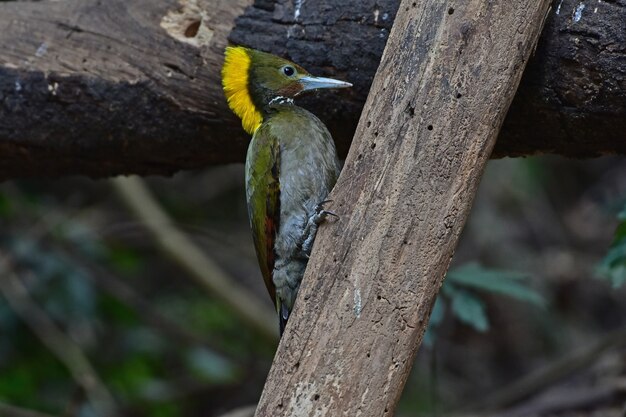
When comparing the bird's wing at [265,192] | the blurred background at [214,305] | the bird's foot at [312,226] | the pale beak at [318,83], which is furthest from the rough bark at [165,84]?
the blurred background at [214,305]

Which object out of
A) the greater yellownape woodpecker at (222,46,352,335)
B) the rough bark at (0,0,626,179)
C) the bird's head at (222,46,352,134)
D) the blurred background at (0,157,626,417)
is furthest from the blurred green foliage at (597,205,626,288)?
the blurred background at (0,157,626,417)

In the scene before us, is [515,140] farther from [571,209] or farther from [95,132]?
[571,209]

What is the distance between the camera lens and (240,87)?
337 centimetres

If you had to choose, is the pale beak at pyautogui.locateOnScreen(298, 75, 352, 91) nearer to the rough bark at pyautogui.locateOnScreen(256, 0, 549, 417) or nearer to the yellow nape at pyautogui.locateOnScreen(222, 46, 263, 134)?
the yellow nape at pyautogui.locateOnScreen(222, 46, 263, 134)

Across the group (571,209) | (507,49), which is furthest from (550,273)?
(507,49)

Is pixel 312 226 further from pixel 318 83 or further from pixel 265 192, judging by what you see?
pixel 318 83

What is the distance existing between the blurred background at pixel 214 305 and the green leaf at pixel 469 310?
1.19 m

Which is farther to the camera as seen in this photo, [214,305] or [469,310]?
[214,305]

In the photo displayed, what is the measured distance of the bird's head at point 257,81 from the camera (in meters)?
3.27

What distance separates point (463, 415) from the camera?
5.17 m

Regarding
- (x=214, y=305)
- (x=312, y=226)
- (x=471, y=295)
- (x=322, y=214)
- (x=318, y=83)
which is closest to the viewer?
(x=322, y=214)

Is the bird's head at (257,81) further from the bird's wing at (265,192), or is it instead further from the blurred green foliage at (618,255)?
the blurred green foliage at (618,255)

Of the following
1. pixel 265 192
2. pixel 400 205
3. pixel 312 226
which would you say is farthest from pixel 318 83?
pixel 400 205

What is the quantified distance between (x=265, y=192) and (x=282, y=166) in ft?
0.36
